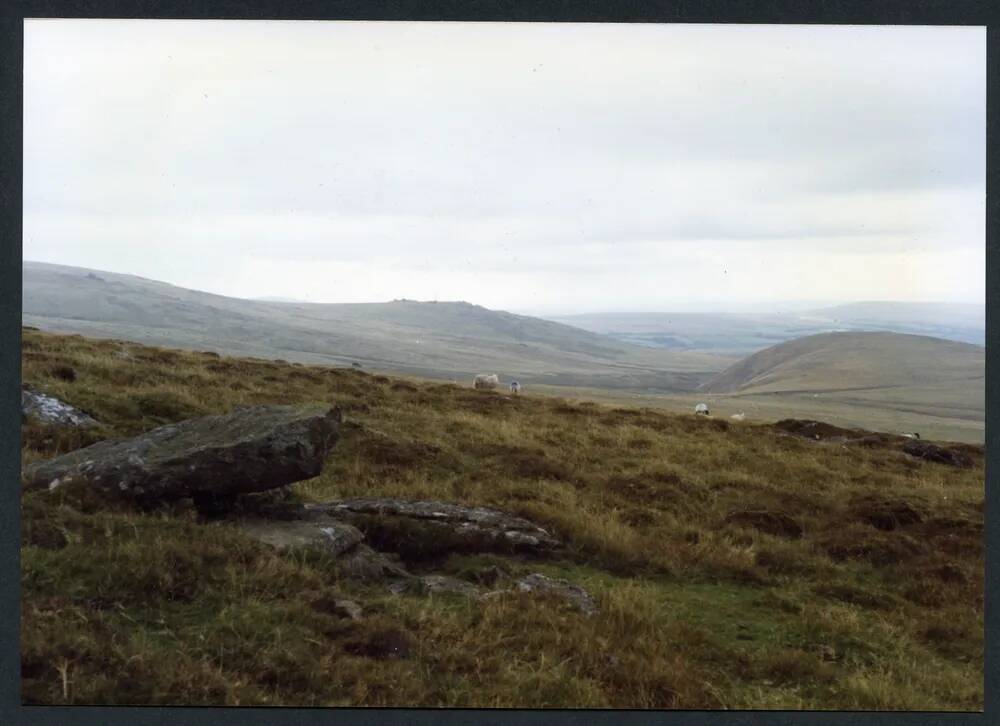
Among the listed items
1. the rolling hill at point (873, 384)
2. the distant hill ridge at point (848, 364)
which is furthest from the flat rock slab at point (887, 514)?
the distant hill ridge at point (848, 364)

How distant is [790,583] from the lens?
356 inches

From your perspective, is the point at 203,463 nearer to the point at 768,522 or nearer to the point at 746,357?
the point at 768,522

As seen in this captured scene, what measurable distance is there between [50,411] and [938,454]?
20308 millimetres

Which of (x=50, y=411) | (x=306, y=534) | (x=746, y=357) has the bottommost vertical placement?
(x=746, y=357)

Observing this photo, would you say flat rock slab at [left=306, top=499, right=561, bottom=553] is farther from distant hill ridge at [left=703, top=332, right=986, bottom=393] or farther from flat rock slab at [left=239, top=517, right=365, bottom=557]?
distant hill ridge at [left=703, top=332, right=986, bottom=393]

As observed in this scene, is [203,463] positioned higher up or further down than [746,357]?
higher up

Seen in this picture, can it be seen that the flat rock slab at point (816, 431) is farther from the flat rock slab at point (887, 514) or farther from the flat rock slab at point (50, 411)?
the flat rock slab at point (50, 411)

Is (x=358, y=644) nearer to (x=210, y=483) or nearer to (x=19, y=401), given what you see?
(x=210, y=483)

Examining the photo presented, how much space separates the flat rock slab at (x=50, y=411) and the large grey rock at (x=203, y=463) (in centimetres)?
233

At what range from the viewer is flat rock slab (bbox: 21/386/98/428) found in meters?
10.5

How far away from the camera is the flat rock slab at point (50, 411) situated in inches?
414

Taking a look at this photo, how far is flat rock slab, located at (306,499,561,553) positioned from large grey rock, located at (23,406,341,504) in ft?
3.29

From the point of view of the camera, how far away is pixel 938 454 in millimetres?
19312

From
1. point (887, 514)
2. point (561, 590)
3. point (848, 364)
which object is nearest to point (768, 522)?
point (887, 514)
